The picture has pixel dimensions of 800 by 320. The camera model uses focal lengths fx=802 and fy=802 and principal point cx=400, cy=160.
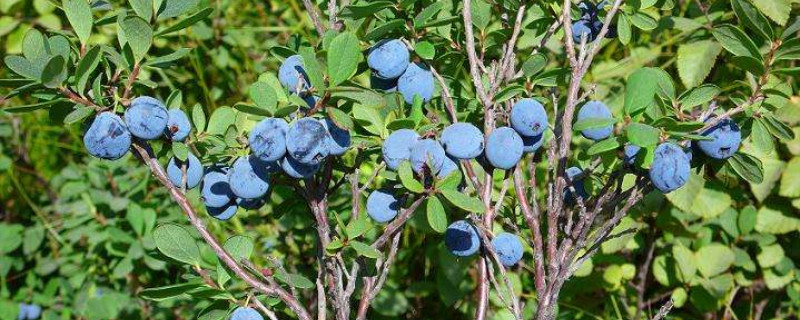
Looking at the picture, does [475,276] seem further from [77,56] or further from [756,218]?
[77,56]

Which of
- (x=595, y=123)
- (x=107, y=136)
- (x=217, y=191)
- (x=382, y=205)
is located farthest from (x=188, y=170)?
(x=595, y=123)

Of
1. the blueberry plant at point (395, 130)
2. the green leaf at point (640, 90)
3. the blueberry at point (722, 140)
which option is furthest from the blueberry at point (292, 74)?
the blueberry at point (722, 140)

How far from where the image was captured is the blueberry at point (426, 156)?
3.29 ft

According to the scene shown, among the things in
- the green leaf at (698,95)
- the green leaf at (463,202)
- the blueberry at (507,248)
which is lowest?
the blueberry at (507,248)

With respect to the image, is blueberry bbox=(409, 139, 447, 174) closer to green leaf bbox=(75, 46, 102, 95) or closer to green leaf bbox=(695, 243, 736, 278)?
green leaf bbox=(75, 46, 102, 95)

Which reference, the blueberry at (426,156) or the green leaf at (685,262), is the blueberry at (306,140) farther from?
the green leaf at (685,262)

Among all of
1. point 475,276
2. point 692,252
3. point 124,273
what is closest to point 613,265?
point 692,252

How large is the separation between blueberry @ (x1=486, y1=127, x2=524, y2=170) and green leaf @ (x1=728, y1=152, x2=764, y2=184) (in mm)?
325

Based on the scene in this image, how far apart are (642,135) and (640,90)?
10 centimetres

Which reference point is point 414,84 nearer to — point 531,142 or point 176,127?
point 531,142

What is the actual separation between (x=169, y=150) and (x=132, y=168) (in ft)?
4.05

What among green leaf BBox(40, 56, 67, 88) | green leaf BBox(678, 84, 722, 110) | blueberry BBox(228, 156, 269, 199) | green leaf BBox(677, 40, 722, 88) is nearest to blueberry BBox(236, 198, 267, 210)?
blueberry BBox(228, 156, 269, 199)

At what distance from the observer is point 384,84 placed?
117cm

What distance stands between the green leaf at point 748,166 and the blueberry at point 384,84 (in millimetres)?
493
